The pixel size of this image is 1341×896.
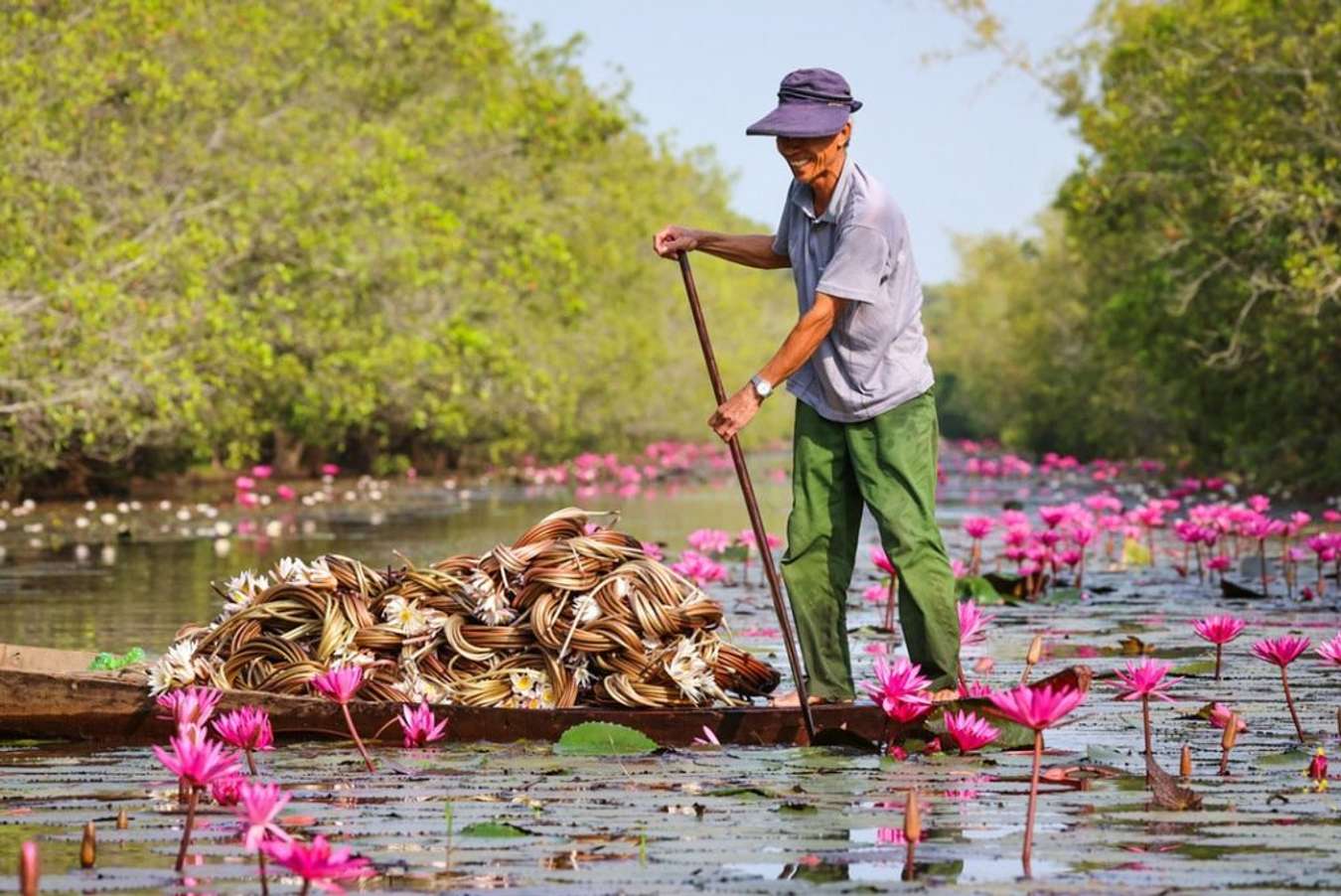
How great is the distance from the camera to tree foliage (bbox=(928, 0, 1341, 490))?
28.7m

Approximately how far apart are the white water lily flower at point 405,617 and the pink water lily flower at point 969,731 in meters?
2.03

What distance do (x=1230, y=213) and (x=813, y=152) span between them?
2458cm

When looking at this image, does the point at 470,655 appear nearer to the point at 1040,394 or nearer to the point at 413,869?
the point at 413,869

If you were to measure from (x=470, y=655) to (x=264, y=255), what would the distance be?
24214mm

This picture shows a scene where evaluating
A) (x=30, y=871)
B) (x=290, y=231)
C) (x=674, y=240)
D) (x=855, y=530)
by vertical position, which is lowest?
(x=30, y=871)

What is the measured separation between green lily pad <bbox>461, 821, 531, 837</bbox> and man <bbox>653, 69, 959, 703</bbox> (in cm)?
210

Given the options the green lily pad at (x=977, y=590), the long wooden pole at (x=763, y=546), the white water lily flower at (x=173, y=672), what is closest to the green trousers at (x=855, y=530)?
the long wooden pole at (x=763, y=546)

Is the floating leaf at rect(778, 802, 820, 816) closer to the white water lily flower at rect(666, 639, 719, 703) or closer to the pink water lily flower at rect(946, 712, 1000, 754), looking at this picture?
the pink water lily flower at rect(946, 712, 1000, 754)

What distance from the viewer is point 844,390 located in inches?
302

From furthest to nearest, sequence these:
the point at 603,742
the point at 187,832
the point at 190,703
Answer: the point at 603,742
the point at 190,703
the point at 187,832

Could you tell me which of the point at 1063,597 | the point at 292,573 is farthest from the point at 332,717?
the point at 1063,597

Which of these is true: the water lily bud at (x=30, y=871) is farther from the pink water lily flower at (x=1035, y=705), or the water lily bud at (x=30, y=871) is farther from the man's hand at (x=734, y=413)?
the man's hand at (x=734, y=413)

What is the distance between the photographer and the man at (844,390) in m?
7.47

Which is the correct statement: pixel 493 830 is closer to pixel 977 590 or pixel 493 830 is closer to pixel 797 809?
pixel 797 809
